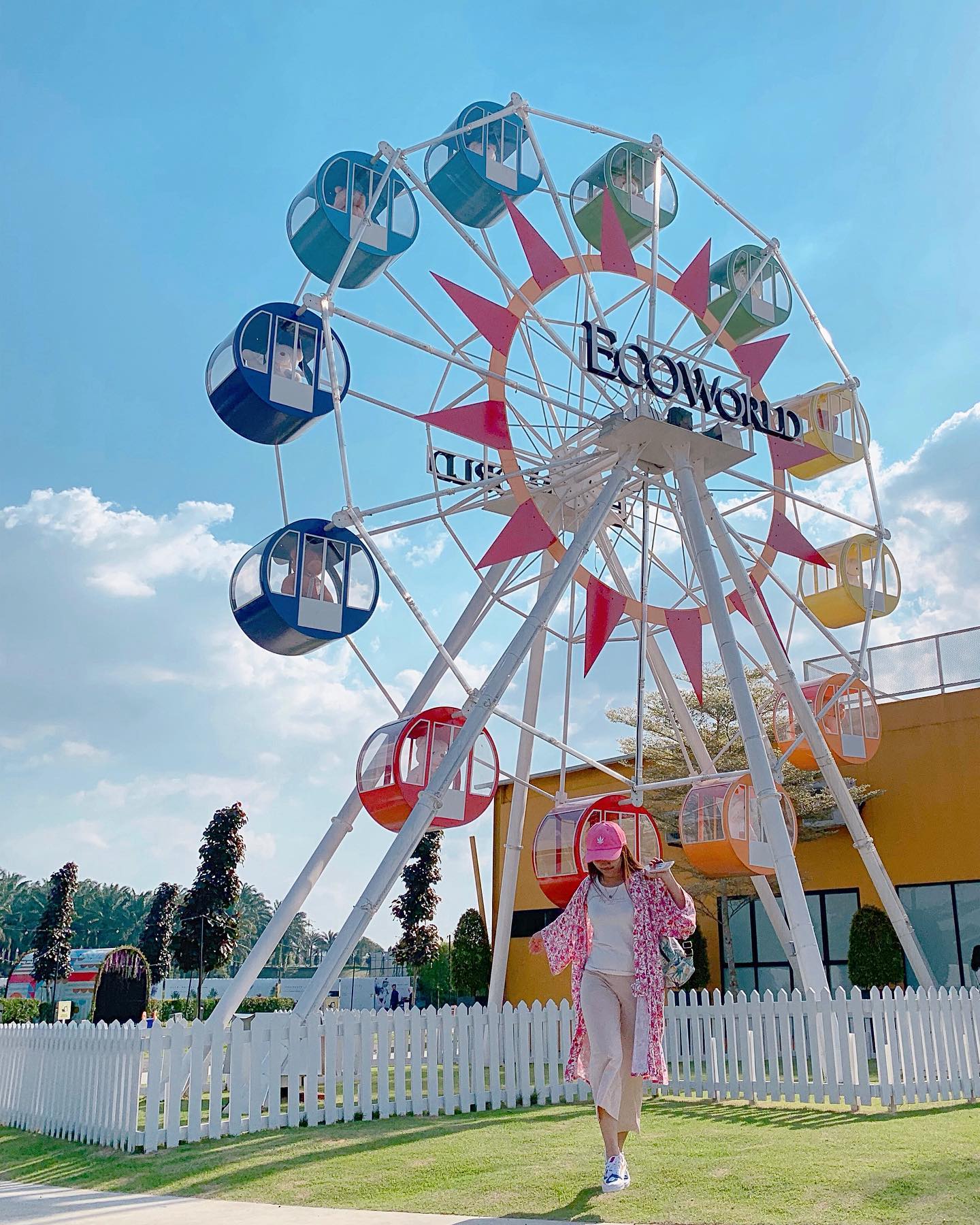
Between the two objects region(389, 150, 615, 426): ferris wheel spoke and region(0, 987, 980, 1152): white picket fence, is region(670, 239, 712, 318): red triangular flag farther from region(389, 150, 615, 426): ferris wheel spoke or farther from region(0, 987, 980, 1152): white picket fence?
region(0, 987, 980, 1152): white picket fence

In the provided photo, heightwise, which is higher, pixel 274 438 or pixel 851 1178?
pixel 274 438

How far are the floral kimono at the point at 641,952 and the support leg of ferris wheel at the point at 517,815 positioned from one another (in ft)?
31.9

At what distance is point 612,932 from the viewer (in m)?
6.60

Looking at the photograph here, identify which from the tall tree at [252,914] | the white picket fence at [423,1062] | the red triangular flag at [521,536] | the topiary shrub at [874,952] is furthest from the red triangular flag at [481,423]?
the tall tree at [252,914]

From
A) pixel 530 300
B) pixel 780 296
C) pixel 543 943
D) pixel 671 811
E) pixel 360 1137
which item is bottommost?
pixel 360 1137

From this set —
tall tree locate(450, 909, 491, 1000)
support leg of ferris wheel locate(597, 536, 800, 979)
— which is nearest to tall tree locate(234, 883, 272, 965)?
tall tree locate(450, 909, 491, 1000)

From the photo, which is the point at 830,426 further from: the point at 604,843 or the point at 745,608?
the point at 604,843

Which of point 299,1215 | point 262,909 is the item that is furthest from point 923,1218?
point 262,909

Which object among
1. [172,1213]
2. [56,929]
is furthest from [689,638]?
[56,929]

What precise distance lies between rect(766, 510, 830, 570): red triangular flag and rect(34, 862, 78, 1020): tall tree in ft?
133

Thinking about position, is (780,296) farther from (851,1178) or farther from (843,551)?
(851,1178)

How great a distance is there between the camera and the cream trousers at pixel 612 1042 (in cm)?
639

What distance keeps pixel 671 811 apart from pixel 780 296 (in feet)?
35.0

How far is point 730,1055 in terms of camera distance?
39.5 feet
